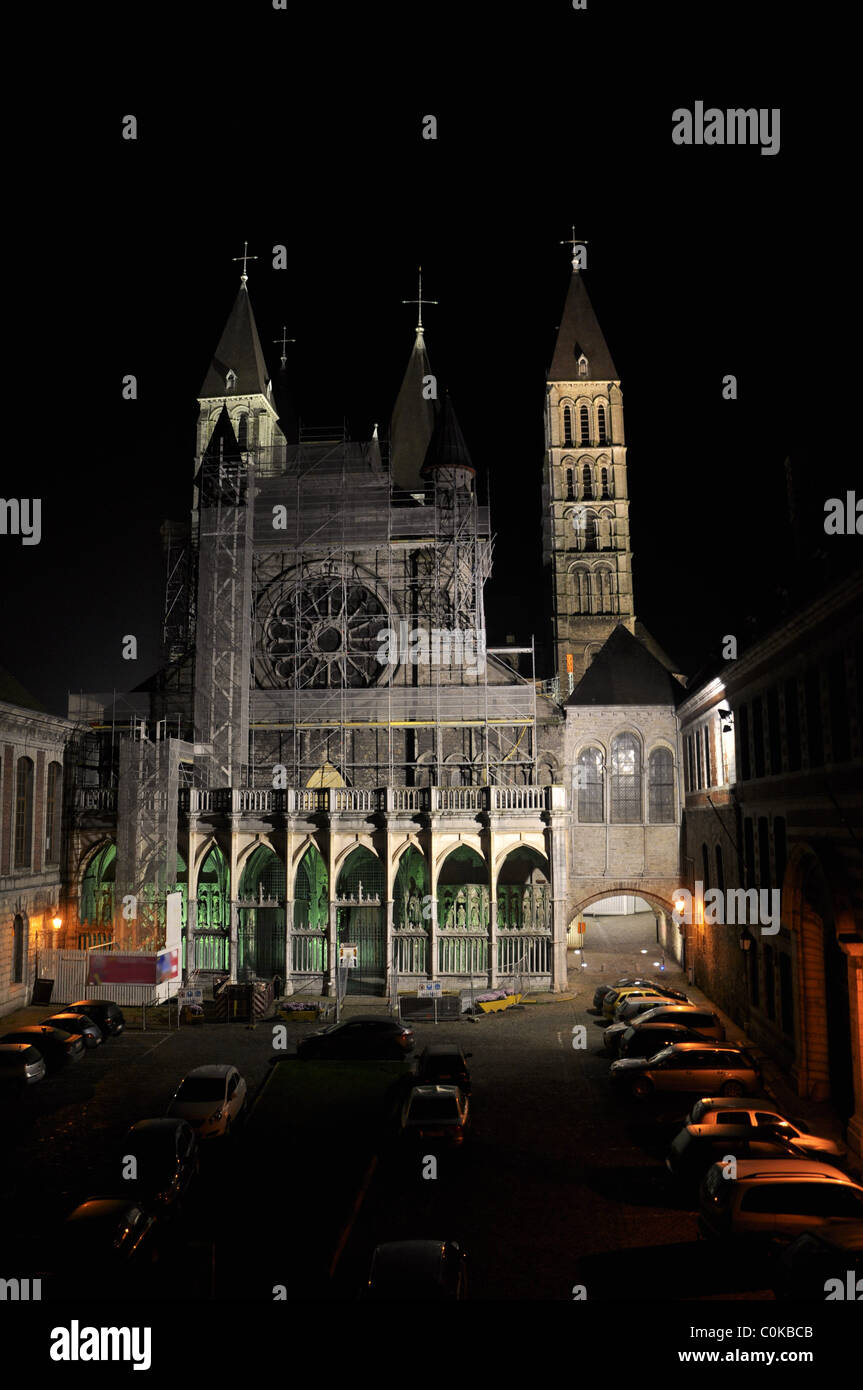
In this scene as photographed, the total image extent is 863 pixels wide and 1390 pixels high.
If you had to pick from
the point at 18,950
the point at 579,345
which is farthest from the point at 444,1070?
the point at 579,345

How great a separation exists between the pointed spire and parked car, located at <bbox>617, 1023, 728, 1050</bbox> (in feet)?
146

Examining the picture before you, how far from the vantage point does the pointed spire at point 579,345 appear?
57.6m

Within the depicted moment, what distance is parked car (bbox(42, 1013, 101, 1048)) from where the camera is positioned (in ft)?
79.8

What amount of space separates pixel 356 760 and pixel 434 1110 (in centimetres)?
2199

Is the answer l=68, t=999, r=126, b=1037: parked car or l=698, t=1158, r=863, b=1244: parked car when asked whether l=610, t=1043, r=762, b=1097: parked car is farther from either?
l=68, t=999, r=126, b=1037: parked car

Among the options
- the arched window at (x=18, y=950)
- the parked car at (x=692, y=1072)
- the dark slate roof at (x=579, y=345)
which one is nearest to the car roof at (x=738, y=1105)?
the parked car at (x=692, y=1072)

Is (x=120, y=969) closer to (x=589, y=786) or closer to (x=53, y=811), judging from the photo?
(x=53, y=811)

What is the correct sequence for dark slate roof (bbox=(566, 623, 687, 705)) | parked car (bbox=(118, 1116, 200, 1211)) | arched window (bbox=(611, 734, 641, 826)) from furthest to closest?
dark slate roof (bbox=(566, 623, 687, 705)) → arched window (bbox=(611, 734, 641, 826)) → parked car (bbox=(118, 1116, 200, 1211))

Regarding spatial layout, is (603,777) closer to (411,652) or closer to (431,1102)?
(411,652)

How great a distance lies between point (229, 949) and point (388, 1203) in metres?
19.0

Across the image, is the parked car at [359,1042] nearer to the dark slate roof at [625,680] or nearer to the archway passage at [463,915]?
the archway passage at [463,915]

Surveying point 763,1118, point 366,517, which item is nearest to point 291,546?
point 366,517

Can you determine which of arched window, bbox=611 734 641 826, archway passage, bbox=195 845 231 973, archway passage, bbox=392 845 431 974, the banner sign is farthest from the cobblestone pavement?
arched window, bbox=611 734 641 826

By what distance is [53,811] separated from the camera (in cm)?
3462
